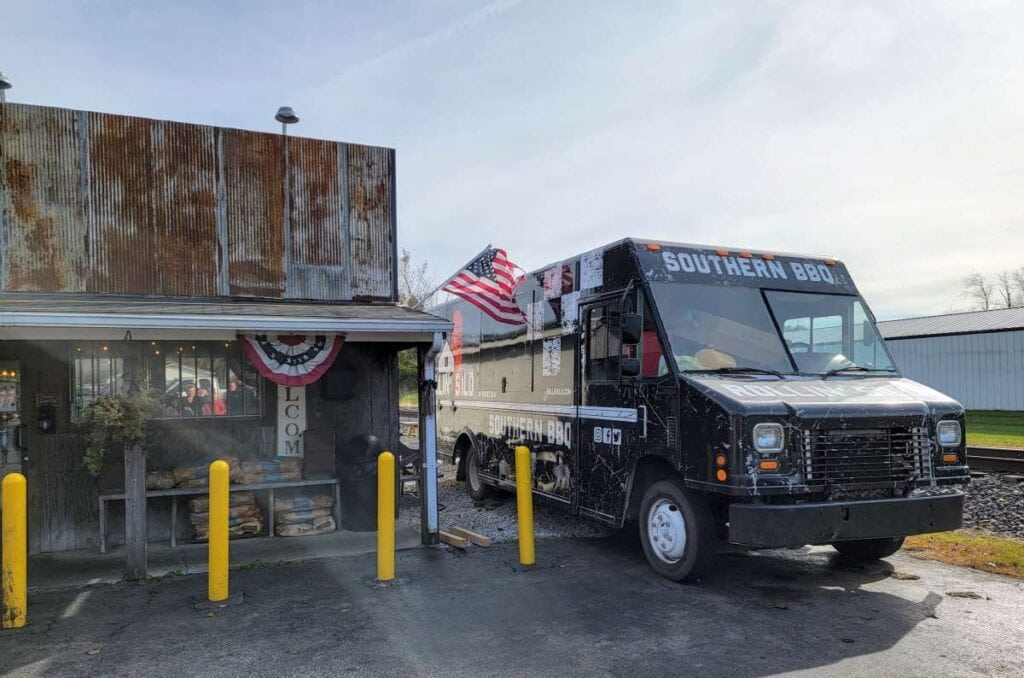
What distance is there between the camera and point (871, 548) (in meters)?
6.99

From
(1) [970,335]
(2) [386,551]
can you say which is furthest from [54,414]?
(1) [970,335]

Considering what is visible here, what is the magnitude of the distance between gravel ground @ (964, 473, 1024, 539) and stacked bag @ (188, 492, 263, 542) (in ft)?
27.4

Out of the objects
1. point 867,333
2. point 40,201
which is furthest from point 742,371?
point 40,201

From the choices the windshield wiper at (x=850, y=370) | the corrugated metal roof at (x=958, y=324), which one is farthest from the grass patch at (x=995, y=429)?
the windshield wiper at (x=850, y=370)

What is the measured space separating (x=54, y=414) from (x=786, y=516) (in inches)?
289

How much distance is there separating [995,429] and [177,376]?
21.0 meters

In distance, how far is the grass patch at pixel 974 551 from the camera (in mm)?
6777

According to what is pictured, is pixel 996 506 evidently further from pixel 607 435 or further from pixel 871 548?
pixel 607 435

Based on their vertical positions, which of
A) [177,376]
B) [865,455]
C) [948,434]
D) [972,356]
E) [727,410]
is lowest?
[865,455]

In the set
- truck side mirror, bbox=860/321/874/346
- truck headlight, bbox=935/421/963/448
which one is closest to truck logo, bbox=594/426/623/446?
truck side mirror, bbox=860/321/874/346

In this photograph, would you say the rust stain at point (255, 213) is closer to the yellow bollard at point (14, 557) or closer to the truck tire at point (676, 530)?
the yellow bollard at point (14, 557)

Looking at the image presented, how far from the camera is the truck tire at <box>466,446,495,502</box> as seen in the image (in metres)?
10.5

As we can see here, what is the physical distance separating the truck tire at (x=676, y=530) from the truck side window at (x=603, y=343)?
4.09 ft

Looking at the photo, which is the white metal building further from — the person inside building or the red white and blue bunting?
the person inside building
